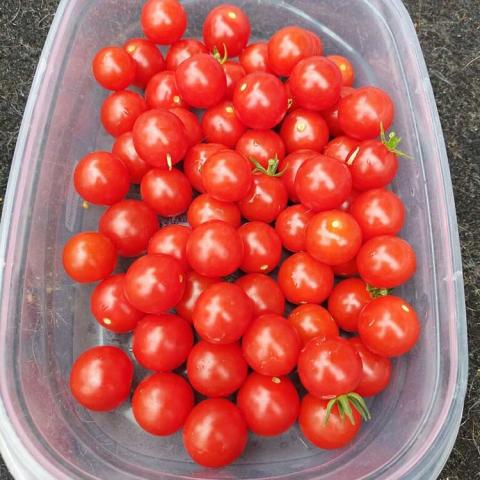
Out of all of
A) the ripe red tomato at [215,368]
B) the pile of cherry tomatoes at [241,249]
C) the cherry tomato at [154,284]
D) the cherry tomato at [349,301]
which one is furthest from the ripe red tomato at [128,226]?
the cherry tomato at [349,301]

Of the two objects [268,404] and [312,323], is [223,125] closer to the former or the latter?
[312,323]

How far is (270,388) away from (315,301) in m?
0.19

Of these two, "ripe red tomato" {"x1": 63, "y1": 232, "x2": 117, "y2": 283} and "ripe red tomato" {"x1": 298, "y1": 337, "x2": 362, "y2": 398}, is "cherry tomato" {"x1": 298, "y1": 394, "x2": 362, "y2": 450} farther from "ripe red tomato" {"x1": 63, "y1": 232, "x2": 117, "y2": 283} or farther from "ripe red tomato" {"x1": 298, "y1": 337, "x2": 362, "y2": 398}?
"ripe red tomato" {"x1": 63, "y1": 232, "x2": 117, "y2": 283}

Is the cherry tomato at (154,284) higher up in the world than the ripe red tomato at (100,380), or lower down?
higher up

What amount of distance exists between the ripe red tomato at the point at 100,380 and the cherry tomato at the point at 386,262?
472mm

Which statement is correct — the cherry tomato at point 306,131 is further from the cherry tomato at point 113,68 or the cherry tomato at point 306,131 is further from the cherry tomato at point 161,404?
the cherry tomato at point 161,404

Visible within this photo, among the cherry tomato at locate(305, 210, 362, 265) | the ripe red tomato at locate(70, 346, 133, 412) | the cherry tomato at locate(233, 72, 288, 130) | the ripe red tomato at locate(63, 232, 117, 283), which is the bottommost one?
the ripe red tomato at locate(70, 346, 133, 412)

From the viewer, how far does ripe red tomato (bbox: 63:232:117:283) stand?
3.16 feet

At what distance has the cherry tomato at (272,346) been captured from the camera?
88 centimetres

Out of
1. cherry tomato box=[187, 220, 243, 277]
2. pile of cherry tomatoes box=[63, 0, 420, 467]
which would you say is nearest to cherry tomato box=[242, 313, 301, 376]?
pile of cherry tomatoes box=[63, 0, 420, 467]

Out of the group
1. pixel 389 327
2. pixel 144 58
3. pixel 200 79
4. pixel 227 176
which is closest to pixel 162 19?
pixel 144 58

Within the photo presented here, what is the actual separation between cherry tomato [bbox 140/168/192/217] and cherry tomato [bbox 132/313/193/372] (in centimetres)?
22

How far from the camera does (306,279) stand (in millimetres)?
989

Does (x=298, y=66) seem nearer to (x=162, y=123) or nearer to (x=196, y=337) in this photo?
(x=162, y=123)
